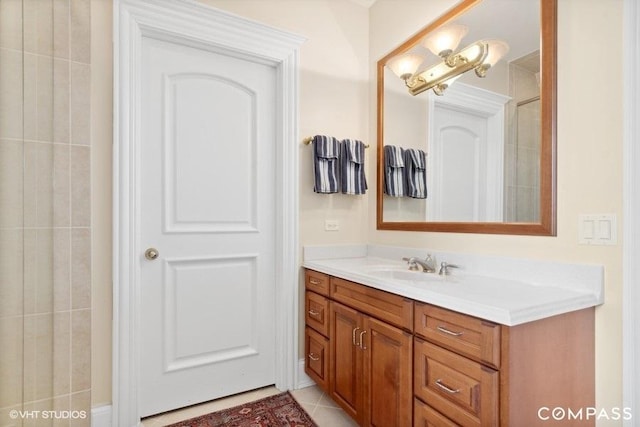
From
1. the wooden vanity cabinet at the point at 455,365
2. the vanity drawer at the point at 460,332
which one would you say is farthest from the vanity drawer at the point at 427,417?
the vanity drawer at the point at 460,332

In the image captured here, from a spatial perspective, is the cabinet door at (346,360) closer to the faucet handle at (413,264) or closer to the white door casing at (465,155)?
the faucet handle at (413,264)

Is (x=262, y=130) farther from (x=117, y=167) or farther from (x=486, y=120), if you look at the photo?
(x=486, y=120)

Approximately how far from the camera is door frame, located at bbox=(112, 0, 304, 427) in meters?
1.68

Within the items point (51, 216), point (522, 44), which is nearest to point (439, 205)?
point (522, 44)

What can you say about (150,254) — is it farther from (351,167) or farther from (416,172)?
(416,172)

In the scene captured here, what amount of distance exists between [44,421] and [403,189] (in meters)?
2.10

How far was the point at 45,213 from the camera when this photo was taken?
4.45 feet

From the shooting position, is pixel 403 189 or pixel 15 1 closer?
pixel 15 1

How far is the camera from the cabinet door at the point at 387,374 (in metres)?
1.32

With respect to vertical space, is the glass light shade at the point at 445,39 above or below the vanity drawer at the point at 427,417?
above

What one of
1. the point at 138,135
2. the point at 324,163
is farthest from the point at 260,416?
the point at 138,135

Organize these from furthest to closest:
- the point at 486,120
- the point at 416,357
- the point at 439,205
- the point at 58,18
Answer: the point at 439,205
the point at 486,120
the point at 58,18
the point at 416,357

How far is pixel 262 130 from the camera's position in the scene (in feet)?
6.96

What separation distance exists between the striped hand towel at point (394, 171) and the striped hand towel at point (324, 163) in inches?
14.0
